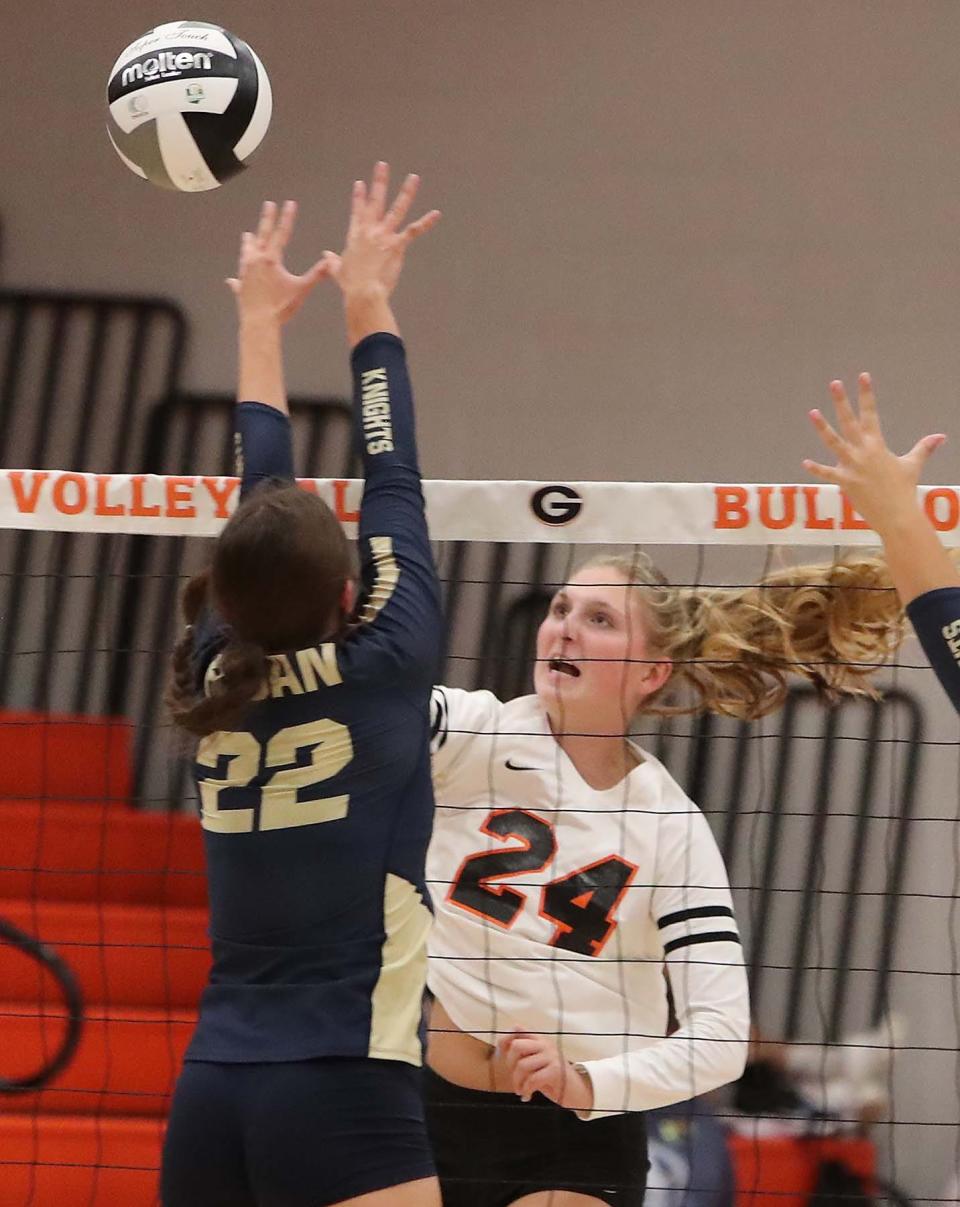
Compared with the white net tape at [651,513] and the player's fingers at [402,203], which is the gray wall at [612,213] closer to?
the white net tape at [651,513]

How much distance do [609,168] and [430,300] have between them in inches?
29.7

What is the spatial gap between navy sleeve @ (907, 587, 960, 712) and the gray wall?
3.56 metres

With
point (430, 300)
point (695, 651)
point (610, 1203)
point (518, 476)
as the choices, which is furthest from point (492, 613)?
point (610, 1203)

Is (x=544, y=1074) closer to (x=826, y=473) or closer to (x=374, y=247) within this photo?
(x=826, y=473)

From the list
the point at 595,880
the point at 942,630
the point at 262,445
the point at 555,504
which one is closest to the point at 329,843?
the point at 262,445

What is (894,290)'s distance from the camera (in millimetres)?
5590

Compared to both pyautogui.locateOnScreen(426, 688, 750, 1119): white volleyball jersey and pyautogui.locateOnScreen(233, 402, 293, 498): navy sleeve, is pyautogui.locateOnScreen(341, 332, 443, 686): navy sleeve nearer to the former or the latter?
pyautogui.locateOnScreen(233, 402, 293, 498): navy sleeve

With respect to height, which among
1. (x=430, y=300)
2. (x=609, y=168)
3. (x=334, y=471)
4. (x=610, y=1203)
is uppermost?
(x=609, y=168)

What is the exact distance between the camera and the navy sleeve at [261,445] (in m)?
2.39

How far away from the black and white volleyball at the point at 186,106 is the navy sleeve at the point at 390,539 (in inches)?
28.0

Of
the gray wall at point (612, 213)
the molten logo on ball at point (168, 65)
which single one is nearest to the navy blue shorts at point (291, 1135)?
the molten logo on ball at point (168, 65)

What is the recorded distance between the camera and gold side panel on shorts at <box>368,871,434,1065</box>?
81.9 inches

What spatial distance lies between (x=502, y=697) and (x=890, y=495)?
3722 mm

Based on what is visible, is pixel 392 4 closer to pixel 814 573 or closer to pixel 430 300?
pixel 430 300
